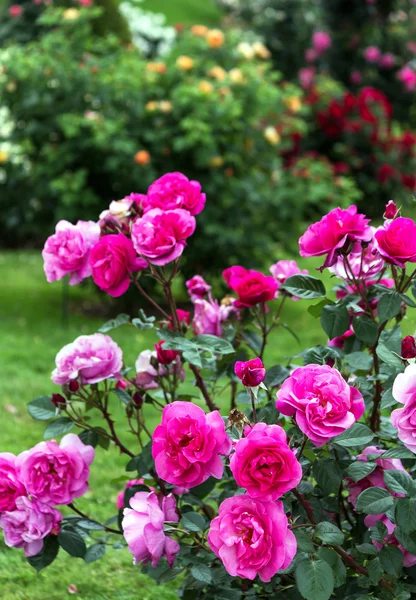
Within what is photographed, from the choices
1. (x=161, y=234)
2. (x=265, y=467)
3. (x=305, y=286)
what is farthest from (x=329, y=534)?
(x=161, y=234)

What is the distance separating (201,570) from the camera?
1.46 metres

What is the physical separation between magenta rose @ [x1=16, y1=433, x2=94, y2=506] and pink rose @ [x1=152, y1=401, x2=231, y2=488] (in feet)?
1.09

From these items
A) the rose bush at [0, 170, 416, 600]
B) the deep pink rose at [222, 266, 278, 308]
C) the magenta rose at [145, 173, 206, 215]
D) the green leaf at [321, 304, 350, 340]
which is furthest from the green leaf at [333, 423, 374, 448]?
the magenta rose at [145, 173, 206, 215]

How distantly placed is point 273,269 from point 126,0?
44.0 ft

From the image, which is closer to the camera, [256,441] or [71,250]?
[256,441]

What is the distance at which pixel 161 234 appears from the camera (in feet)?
4.93

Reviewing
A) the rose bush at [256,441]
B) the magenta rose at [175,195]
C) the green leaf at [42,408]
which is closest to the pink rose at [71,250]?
the rose bush at [256,441]

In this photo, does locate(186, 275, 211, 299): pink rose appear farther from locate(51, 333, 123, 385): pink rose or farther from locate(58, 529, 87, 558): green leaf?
locate(58, 529, 87, 558): green leaf

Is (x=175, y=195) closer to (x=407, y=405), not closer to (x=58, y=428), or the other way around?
(x=58, y=428)

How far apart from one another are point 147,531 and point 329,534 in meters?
0.30

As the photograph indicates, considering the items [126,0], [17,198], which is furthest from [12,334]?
[126,0]

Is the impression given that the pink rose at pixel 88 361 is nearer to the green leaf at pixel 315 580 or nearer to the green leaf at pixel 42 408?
the green leaf at pixel 42 408

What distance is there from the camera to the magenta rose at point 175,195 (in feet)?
5.28

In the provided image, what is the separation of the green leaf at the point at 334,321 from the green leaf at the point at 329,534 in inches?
13.7
